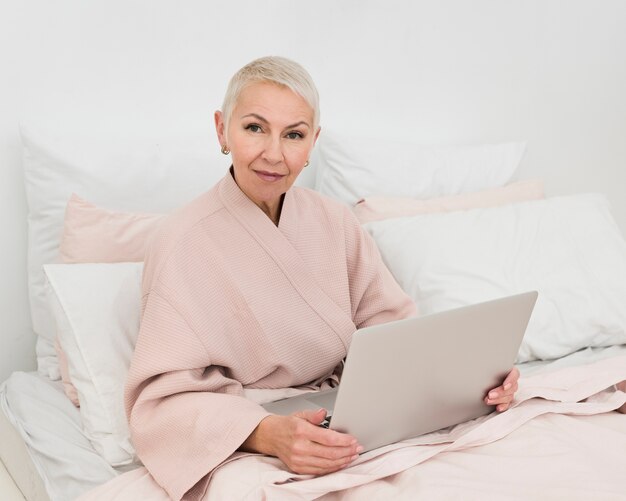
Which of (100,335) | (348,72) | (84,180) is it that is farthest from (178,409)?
(348,72)

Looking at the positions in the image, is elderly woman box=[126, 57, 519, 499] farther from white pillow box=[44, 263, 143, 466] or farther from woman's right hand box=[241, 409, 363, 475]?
white pillow box=[44, 263, 143, 466]

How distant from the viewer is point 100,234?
1.73 m

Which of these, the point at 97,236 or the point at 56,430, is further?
the point at 97,236

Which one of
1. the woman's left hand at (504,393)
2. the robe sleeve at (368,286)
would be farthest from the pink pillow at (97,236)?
the woman's left hand at (504,393)

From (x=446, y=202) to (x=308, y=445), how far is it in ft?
3.65

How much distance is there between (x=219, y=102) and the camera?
209 cm

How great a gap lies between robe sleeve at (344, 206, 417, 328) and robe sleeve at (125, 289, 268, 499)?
403 millimetres

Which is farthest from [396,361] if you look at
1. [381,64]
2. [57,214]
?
[381,64]

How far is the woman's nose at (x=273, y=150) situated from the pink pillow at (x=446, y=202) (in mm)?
658

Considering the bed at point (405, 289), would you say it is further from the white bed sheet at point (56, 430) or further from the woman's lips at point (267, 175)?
the woman's lips at point (267, 175)

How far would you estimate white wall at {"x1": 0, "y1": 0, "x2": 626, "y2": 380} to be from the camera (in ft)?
6.08

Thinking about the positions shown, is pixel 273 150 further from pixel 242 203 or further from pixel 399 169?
pixel 399 169

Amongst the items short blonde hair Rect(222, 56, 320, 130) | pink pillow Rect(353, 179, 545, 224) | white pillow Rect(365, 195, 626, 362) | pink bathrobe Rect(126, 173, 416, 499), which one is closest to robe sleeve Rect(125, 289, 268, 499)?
pink bathrobe Rect(126, 173, 416, 499)

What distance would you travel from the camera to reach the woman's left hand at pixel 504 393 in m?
1.38
